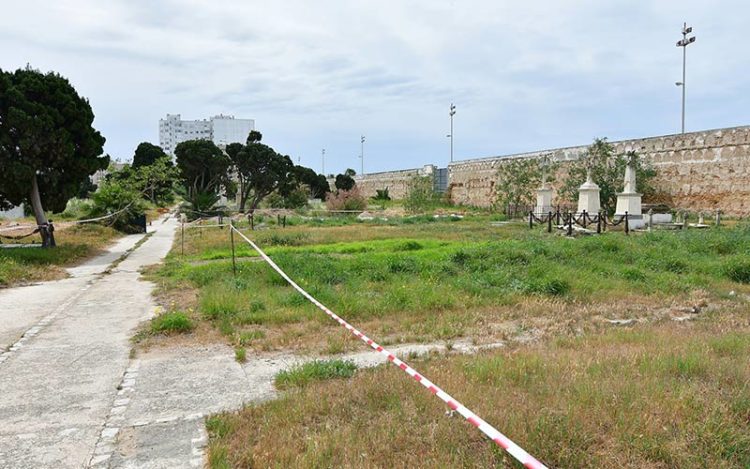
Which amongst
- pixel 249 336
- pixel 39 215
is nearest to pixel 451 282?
pixel 249 336

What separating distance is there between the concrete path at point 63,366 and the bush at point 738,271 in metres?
11.5

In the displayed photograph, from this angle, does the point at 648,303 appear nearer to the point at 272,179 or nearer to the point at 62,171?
the point at 62,171

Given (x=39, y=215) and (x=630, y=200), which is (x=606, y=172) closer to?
(x=630, y=200)

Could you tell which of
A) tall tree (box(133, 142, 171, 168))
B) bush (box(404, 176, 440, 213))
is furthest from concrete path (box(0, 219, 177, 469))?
tall tree (box(133, 142, 171, 168))

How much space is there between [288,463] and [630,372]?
318cm

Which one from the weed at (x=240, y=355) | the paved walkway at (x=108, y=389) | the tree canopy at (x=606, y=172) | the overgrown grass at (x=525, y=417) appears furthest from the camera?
the tree canopy at (x=606, y=172)

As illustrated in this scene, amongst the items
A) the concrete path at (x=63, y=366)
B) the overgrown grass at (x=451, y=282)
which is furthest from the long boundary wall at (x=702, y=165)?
the concrete path at (x=63, y=366)

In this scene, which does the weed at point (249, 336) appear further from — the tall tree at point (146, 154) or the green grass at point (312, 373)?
the tall tree at point (146, 154)

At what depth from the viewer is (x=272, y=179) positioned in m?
44.2

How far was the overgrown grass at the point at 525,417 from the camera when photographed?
332 centimetres

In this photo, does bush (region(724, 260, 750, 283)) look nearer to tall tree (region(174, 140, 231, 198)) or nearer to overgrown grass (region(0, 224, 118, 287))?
overgrown grass (region(0, 224, 118, 287))

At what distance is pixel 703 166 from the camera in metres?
30.2

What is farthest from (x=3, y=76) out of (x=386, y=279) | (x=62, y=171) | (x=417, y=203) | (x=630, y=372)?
(x=417, y=203)

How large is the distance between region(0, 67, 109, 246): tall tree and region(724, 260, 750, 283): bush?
1852cm
